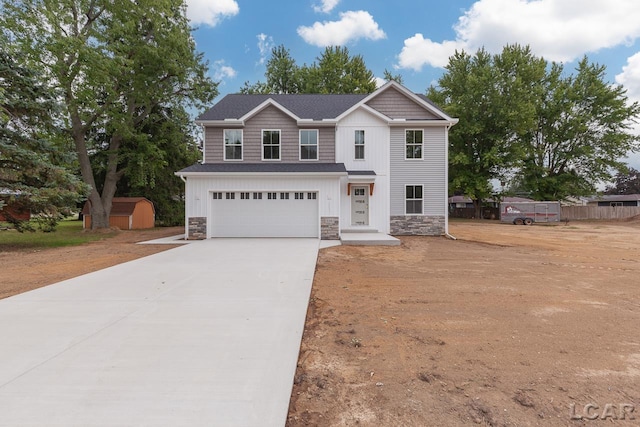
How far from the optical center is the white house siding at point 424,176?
1491cm

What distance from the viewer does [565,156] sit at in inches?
1150

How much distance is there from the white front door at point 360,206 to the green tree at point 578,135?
21236 mm

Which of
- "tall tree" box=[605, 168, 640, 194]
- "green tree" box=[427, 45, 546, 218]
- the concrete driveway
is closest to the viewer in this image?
the concrete driveway

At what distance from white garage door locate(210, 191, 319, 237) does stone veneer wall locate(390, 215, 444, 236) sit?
13.7ft

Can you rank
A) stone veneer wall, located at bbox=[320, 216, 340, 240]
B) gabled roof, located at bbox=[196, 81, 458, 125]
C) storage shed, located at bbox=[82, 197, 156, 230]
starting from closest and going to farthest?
1. stone veneer wall, located at bbox=[320, 216, 340, 240]
2. gabled roof, located at bbox=[196, 81, 458, 125]
3. storage shed, located at bbox=[82, 197, 156, 230]

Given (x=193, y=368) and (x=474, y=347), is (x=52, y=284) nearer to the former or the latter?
(x=193, y=368)

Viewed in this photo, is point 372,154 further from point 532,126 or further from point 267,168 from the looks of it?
point 532,126

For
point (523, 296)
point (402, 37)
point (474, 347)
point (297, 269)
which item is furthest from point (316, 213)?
point (402, 37)

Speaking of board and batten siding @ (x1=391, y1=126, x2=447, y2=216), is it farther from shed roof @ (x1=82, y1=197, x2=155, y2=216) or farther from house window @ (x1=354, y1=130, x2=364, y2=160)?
shed roof @ (x1=82, y1=197, x2=155, y2=216)

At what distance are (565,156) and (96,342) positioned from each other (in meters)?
36.7

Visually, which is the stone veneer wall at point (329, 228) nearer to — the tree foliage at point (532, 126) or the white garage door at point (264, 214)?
the white garage door at point (264, 214)

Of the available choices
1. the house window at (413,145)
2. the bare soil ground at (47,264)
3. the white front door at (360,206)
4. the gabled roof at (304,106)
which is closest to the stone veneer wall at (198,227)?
the bare soil ground at (47,264)

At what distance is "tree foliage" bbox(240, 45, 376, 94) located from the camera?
2973cm

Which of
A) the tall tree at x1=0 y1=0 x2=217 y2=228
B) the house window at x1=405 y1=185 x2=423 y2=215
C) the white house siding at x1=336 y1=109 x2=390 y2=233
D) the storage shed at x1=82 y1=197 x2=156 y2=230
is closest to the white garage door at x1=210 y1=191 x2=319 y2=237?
the white house siding at x1=336 y1=109 x2=390 y2=233
